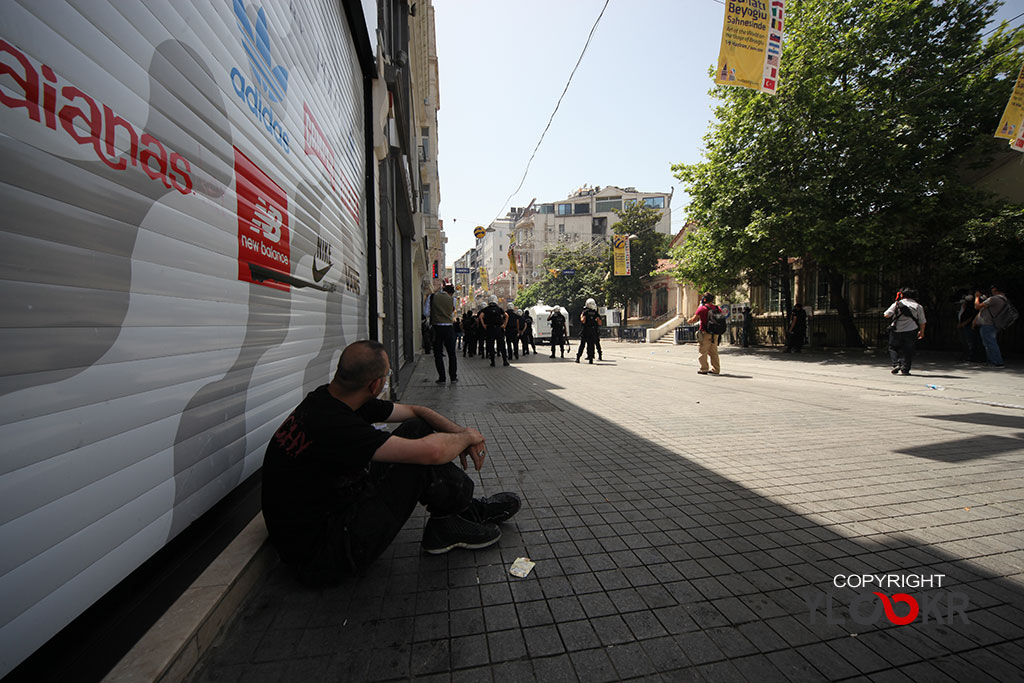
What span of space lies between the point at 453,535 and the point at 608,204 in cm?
7521

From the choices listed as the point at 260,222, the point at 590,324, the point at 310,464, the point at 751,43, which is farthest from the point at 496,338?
the point at 310,464

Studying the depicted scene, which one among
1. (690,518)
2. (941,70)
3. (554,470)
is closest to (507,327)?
(554,470)

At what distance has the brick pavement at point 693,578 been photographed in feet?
5.75

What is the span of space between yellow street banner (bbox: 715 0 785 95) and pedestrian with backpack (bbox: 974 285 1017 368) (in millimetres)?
7847

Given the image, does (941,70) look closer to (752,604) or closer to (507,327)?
(507,327)

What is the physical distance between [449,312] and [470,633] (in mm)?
8021

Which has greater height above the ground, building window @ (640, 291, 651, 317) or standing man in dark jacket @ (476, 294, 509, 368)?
building window @ (640, 291, 651, 317)

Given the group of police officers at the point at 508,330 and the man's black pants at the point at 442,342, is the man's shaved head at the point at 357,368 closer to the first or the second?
the man's black pants at the point at 442,342

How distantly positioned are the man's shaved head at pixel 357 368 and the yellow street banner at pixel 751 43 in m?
8.79

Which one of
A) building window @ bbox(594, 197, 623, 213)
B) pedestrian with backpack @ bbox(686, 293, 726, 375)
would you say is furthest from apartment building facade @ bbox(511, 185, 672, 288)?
pedestrian with backpack @ bbox(686, 293, 726, 375)

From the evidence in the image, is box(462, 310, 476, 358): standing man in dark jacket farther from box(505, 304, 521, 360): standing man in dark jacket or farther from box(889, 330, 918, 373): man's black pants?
box(889, 330, 918, 373): man's black pants

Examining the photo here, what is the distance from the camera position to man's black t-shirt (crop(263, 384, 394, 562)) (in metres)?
2.01

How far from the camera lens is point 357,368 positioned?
218cm

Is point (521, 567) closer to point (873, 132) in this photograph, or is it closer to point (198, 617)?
point (198, 617)
